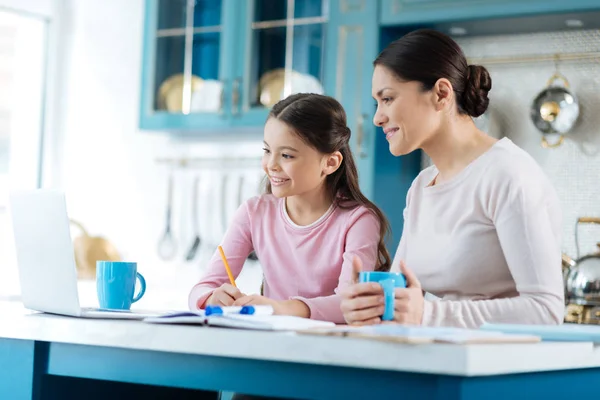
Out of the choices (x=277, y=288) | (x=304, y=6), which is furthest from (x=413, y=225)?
(x=304, y=6)

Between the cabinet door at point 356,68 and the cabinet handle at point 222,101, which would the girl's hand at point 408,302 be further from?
the cabinet handle at point 222,101

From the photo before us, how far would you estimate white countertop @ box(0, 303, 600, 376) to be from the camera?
109cm

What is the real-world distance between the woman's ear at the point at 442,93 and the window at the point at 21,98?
121 inches

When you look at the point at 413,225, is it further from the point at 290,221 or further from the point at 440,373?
the point at 440,373

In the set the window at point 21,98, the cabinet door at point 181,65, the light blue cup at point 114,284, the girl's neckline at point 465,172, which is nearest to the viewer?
the light blue cup at point 114,284

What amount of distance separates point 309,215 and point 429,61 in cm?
45

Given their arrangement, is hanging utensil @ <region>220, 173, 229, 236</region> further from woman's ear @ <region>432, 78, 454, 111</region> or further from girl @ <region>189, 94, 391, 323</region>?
woman's ear @ <region>432, 78, 454, 111</region>

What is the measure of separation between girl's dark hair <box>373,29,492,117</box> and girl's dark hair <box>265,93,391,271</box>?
8.1 inches

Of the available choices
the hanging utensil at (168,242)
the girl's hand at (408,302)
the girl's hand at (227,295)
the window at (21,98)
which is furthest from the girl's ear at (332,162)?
the window at (21,98)

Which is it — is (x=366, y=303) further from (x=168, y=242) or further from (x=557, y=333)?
(x=168, y=242)

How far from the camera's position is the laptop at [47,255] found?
151 centimetres

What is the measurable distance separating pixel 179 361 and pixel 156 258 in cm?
308

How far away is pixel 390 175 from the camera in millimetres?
3465

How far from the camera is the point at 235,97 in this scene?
12.6 ft
